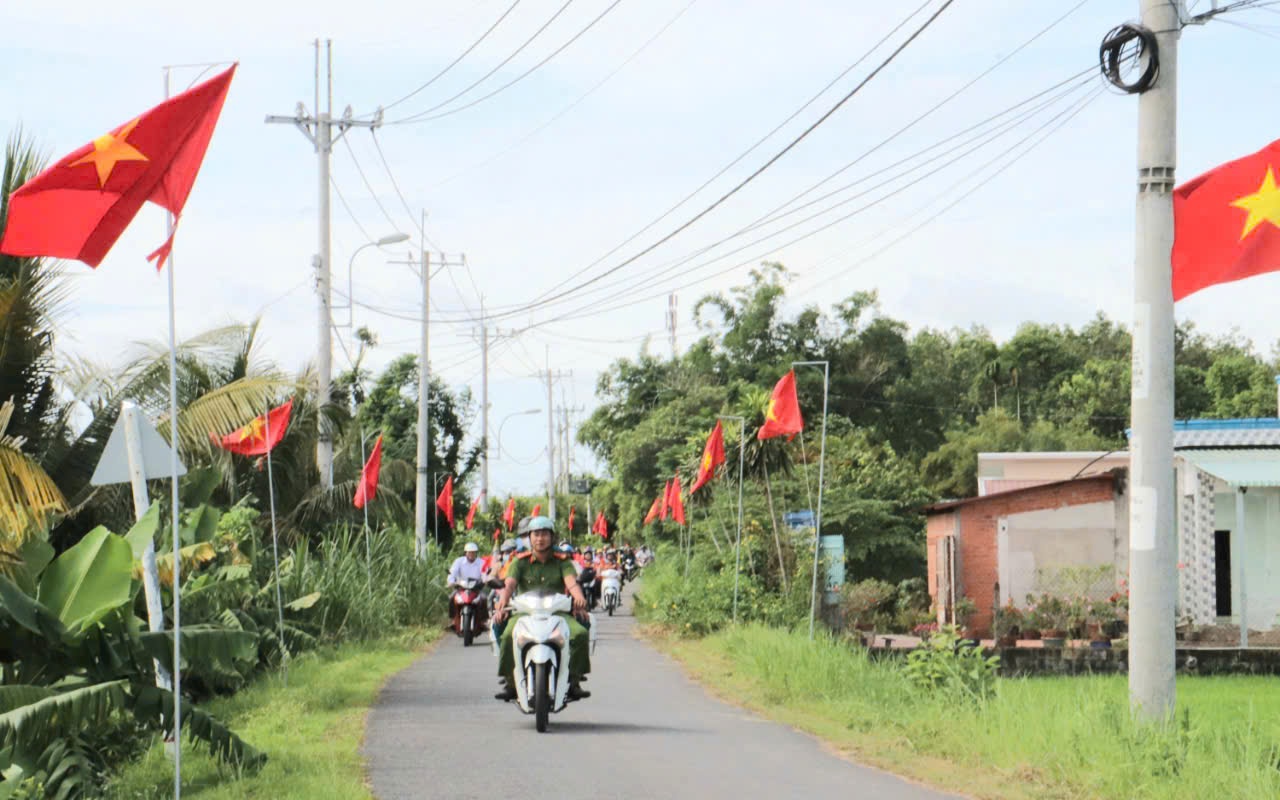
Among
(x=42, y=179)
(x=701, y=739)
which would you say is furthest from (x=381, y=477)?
(x=42, y=179)

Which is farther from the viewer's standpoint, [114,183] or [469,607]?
[469,607]

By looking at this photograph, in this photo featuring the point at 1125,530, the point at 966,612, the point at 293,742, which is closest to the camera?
the point at 293,742

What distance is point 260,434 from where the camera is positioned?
2092 centimetres

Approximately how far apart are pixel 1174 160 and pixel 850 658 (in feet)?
23.9

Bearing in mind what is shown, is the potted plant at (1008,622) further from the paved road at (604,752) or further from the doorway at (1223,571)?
the paved road at (604,752)

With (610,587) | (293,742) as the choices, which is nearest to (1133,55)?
(293,742)

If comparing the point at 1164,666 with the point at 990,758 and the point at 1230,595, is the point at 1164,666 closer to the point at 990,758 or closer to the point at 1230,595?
the point at 990,758

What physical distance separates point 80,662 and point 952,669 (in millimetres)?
6830


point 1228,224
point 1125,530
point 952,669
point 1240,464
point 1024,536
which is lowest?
point 952,669

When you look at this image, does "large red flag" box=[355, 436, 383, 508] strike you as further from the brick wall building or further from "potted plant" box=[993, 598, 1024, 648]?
"potted plant" box=[993, 598, 1024, 648]

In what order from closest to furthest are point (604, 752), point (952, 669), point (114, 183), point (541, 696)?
point (114, 183) → point (604, 752) → point (541, 696) → point (952, 669)

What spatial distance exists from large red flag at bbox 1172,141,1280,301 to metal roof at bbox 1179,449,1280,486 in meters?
13.4

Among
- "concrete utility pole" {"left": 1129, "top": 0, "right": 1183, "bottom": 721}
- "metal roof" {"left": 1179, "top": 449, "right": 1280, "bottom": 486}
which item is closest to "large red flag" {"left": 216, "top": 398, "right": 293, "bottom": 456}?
"concrete utility pole" {"left": 1129, "top": 0, "right": 1183, "bottom": 721}

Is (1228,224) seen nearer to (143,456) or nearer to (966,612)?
(143,456)
